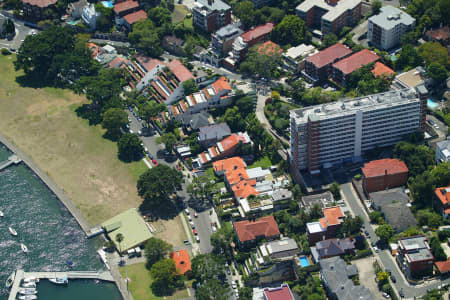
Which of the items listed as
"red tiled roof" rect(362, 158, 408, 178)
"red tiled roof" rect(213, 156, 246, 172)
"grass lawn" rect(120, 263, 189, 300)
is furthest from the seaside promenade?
"red tiled roof" rect(362, 158, 408, 178)

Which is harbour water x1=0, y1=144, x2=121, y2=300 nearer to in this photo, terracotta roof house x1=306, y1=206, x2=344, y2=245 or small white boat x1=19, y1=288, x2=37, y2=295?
small white boat x1=19, y1=288, x2=37, y2=295

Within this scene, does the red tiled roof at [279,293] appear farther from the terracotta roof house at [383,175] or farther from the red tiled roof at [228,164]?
the red tiled roof at [228,164]

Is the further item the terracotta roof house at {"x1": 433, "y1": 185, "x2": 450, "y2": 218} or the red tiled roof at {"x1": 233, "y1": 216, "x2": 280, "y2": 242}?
the red tiled roof at {"x1": 233, "y1": 216, "x2": 280, "y2": 242}

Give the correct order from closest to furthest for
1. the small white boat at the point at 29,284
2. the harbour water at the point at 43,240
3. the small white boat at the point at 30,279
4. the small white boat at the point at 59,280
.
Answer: the small white boat at the point at 29,284 < the harbour water at the point at 43,240 < the small white boat at the point at 59,280 < the small white boat at the point at 30,279

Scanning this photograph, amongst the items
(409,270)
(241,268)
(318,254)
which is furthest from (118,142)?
(409,270)

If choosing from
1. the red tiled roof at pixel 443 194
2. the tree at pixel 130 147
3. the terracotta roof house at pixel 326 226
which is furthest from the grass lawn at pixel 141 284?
the red tiled roof at pixel 443 194
